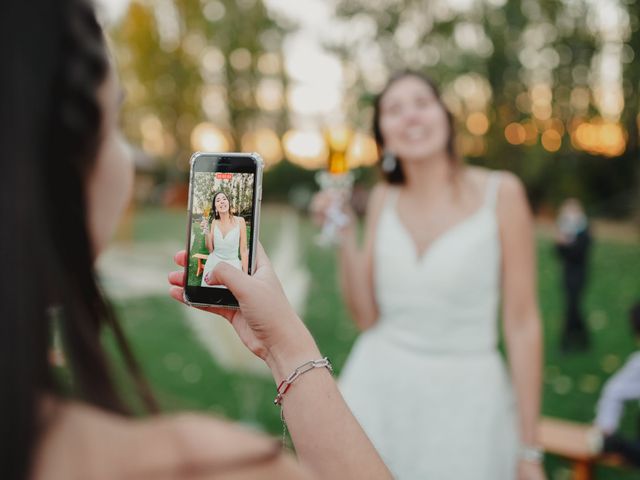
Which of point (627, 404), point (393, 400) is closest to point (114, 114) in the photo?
point (393, 400)

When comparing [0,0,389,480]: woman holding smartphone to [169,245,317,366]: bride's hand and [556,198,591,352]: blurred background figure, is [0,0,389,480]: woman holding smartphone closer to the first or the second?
[169,245,317,366]: bride's hand

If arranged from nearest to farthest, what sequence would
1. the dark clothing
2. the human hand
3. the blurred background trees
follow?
1. the human hand
2. the dark clothing
3. the blurred background trees

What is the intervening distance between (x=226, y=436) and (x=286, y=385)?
0.54m

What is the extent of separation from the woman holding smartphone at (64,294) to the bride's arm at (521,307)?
182 cm

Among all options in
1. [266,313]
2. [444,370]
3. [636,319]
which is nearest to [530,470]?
[444,370]

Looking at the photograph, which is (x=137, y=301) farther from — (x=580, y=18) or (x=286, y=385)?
(x=580, y=18)

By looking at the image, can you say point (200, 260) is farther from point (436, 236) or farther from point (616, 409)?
point (616, 409)

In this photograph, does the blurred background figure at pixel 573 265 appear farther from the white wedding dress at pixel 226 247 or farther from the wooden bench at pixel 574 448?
the white wedding dress at pixel 226 247

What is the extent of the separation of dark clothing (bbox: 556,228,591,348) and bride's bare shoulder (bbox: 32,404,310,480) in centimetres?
720

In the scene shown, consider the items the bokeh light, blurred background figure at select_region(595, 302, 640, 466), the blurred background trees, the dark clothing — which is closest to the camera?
blurred background figure at select_region(595, 302, 640, 466)

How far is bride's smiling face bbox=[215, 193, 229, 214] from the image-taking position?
4.30ft

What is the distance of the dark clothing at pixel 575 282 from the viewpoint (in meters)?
7.28

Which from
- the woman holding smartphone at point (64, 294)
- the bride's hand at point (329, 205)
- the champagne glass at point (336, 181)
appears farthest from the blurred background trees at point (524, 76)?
the woman holding smartphone at point (64, 294)

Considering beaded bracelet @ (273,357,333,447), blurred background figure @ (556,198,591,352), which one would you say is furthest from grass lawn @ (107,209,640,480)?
beaded bracelet @ (273,357,333,447)
